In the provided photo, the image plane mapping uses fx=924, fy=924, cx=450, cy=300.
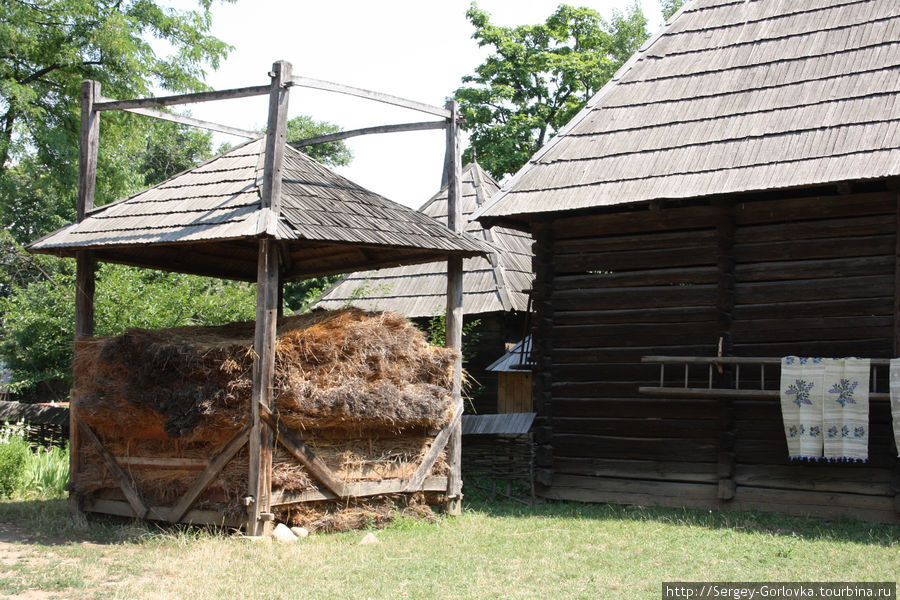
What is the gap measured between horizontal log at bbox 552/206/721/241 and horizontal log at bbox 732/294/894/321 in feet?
3.46

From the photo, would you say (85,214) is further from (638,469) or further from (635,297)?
(638,469)

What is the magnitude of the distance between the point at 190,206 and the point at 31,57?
12.6 metres

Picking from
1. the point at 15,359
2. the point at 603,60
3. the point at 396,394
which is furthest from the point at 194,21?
the point at 396,394

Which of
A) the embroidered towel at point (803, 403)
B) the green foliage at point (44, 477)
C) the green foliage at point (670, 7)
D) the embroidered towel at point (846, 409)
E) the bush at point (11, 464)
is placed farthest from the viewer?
the green foliage at point (670, 7)

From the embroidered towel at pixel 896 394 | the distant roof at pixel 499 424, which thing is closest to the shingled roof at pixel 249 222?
the distant roof at pixel 499 424

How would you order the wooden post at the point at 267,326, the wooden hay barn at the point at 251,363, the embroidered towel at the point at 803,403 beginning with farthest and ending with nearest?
the embroidered towel at the point at 803,403
the wooden hay barn at the point at 251,363
the wooden post at the point at 267,326

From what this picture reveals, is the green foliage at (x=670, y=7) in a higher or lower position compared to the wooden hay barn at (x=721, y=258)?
higher

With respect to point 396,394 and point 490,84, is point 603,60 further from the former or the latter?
point 396,394

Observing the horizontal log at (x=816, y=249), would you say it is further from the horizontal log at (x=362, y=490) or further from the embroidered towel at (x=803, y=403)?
the horizontal log at (x=362, y=490)

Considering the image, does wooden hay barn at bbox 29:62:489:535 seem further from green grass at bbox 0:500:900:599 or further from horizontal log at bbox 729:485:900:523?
horizontal log at bbox 729:485:900:523

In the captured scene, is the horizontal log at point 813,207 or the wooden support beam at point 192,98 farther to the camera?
the horizontal log at point 813,207

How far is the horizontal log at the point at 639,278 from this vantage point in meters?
10.2

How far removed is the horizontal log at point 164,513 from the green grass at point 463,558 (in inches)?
5.4

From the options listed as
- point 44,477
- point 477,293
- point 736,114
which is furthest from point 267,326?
point 477,293
